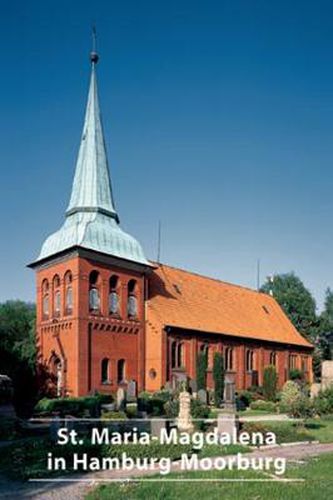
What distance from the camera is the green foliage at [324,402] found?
27042 millimetres

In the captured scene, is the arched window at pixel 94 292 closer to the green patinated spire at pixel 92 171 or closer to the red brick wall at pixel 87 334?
the red brick wall at pixel 87 334

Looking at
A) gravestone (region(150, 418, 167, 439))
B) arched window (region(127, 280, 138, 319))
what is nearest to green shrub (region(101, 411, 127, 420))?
gravestone (region(150, 418, 167, 439))

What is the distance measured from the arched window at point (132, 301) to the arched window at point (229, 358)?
8.65 m

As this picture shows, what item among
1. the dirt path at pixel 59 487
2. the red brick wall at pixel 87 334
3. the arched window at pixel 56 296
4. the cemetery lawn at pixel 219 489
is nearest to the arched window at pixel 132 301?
the red brick wall at pixel 87 334

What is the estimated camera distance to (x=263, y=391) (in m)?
42.7

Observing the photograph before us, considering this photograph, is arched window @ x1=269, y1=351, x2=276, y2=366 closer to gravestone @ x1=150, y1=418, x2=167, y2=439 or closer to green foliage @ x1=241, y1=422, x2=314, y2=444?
green foliage @ x1=241, y1=422, x2=314, y2=444

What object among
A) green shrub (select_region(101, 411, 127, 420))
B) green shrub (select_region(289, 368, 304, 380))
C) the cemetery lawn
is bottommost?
green shrub (select_region(289, 368, 304, 380))

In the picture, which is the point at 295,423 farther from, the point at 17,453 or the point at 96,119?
the point at 96,119

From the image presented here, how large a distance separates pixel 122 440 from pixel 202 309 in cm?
2768

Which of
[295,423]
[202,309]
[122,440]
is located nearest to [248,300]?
[202,309]

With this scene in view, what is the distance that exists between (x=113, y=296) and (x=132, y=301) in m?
1.74

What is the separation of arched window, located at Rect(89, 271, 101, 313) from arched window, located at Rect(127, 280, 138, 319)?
265 centimetres

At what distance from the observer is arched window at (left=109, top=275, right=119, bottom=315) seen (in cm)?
3700

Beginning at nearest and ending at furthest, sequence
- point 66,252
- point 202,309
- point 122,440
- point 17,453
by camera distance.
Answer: point 17,453 → point 122,440 → point 66,252 → point 202,309
